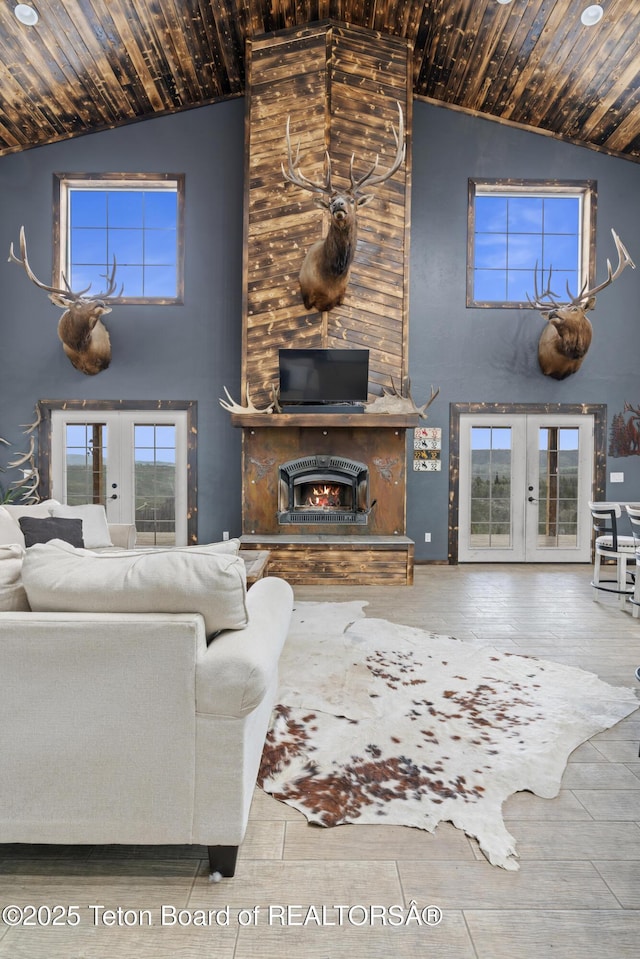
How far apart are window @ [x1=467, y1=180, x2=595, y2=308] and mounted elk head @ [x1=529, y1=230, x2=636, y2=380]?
317 mm

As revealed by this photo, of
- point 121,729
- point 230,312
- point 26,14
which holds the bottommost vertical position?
point 121,729

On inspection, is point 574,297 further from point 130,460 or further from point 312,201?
point 130,460

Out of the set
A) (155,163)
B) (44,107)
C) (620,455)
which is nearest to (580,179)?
(620,455)

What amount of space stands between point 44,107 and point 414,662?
7124 mm

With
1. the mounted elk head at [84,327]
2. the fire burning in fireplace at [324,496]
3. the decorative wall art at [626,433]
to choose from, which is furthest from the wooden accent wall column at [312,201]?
the decorative wall art at [626,433]

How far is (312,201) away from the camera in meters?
5.84

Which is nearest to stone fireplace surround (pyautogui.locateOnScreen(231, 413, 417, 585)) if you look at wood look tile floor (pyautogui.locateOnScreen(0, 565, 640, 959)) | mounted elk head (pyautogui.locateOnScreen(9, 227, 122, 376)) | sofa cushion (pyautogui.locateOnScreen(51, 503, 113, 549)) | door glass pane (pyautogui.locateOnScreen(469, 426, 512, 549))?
door glass pane (pyautogui.locateOnScreen(469, 426, 512, 549))

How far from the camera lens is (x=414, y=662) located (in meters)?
3.20

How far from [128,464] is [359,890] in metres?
5.98

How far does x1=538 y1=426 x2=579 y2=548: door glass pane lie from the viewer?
6.84 m

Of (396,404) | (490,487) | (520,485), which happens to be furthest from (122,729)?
(520,485)

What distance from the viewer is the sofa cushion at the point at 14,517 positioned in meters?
3.64

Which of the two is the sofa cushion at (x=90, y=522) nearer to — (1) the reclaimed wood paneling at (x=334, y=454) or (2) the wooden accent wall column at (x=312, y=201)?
(1) the reclaimed wood paneling at (x=334, y=454)

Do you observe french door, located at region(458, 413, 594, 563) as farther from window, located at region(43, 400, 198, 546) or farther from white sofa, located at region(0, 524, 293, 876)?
white sofa, located at region(0, 524, 293, 876)
